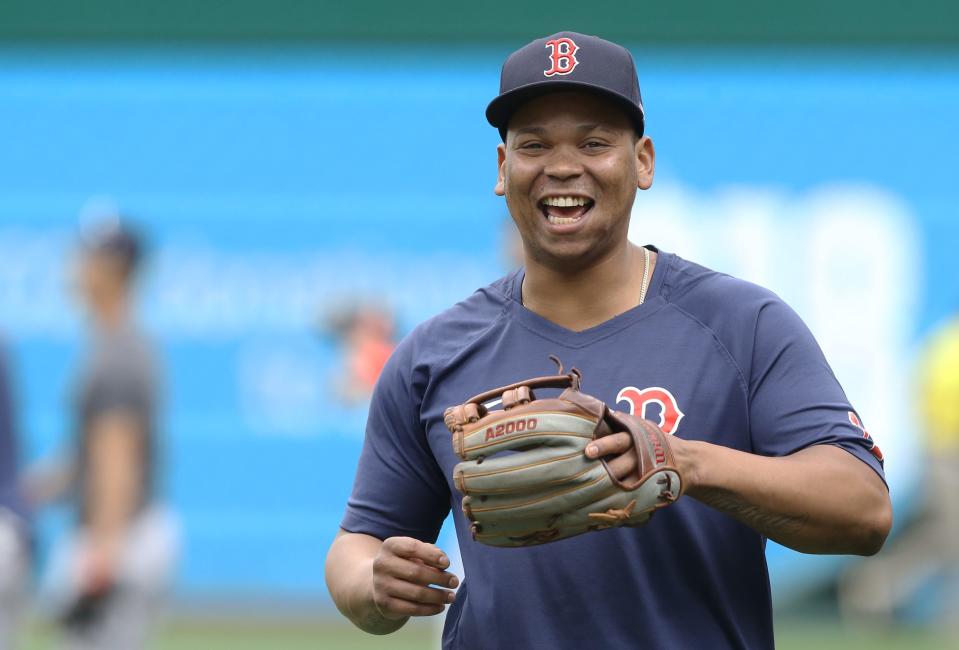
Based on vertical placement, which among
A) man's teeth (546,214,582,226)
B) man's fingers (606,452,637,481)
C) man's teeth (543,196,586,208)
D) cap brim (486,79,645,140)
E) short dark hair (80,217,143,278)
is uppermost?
short dark hair (80,217,143,278)

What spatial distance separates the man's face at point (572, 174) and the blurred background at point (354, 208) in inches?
296

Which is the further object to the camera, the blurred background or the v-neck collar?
the blurred background

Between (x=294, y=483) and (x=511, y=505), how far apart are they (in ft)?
28.0

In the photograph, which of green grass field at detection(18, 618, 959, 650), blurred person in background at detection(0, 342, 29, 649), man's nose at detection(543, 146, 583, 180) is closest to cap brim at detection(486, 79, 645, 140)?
man's nose at detection(543, 146, 583, 180)

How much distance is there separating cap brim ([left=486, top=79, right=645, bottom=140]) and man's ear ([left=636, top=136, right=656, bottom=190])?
0.03m

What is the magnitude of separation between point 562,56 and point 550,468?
83 cm

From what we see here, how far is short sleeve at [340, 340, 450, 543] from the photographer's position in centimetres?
325

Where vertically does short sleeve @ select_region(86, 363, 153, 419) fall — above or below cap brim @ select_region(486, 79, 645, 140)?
above

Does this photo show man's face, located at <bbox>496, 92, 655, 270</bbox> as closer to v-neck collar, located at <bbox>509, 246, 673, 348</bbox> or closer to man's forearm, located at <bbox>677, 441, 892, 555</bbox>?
v-neck collar, located at <bbox>509, 246, 673, 348</bbox>

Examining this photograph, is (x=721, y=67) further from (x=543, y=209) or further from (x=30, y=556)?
(x=543, y=209)

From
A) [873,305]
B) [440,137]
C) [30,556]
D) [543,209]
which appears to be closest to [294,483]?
[440,137]

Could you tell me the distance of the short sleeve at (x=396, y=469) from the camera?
3.25 m

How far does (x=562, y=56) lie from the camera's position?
3070mm

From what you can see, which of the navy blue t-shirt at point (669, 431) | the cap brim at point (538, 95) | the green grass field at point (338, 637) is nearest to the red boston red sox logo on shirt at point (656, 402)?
the navy blue t-shirt at point (669, 431)
